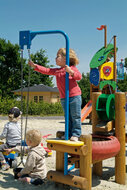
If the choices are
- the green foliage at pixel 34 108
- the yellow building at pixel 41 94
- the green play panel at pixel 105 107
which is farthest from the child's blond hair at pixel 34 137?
the yellow building at pixel 41 94

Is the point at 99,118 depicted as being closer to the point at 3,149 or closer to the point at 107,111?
the point at 107,111

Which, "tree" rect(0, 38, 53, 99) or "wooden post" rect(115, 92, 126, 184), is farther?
"tree" rect(0, 38, 53, 99)

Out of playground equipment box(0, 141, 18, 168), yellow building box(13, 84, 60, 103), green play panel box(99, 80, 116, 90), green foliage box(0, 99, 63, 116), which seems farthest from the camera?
yellow building box(13, 84, 60, 103)

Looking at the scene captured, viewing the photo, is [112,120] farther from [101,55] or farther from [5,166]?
[101,55]

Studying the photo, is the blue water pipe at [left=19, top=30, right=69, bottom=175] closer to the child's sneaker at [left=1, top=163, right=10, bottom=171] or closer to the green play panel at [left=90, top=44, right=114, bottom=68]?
the child's sneaker at [left=1, top=163, right=10, bottom=171]

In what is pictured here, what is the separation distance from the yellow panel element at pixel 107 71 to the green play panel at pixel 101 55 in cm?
24

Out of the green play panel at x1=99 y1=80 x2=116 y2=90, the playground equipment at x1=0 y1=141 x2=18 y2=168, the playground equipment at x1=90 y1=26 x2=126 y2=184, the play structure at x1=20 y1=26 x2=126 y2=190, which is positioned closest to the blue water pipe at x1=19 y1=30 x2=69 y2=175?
the play structure at x1=20 y1=26 x2=126 y2=190

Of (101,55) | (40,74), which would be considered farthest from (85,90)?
(101,55)

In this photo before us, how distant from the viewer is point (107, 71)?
11.0 metres

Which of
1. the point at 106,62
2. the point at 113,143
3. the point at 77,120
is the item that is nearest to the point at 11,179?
the point at 77,120

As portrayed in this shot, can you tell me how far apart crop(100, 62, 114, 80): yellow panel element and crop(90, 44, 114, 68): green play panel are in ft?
0.79

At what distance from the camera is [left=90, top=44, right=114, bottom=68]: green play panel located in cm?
1106

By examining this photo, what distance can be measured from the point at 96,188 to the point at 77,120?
37.5 inches

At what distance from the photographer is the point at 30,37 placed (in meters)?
3.06
